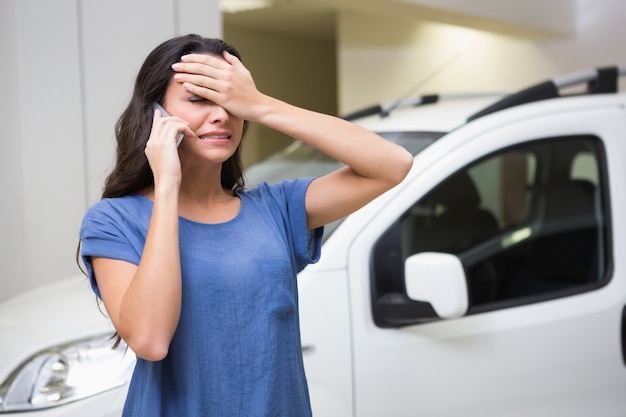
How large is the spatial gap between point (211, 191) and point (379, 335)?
91cm

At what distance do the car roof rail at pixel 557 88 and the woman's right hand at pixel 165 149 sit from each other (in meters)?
1.44

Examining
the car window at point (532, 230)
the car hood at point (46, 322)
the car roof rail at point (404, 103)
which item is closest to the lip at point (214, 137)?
Answer: the car hood at point (46, 322)

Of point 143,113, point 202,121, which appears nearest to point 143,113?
point 143,113

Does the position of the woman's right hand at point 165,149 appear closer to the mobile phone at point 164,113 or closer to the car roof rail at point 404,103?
the mobile phone at point 164,113

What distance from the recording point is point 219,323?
142 cm

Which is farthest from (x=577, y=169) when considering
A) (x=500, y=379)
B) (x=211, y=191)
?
(x=211, y=191)

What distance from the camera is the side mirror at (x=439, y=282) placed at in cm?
217

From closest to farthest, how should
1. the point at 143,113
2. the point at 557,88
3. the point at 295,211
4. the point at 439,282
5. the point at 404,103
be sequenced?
1. the point at 143,113
2. the point at 295,211
3. the point at 439,282
4. the point at 557,88
5. the point at 404,103

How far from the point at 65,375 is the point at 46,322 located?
1.01 ft

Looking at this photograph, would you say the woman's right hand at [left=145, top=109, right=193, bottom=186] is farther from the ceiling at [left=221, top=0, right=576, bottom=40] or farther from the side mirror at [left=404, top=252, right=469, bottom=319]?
the ceiling at [left=221, top=0, right=576, bottom=40]

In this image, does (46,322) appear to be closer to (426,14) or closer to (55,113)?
(55,113)

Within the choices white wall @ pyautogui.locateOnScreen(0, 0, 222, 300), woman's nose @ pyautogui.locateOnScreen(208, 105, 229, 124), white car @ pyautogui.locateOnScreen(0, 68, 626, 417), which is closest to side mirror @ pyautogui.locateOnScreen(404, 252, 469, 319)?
white car @ pyautogui.locateOnScreen(0, 68, 626, 417)

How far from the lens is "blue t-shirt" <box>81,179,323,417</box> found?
1399 millimetres

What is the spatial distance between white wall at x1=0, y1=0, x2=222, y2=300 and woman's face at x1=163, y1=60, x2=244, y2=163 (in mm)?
2250
